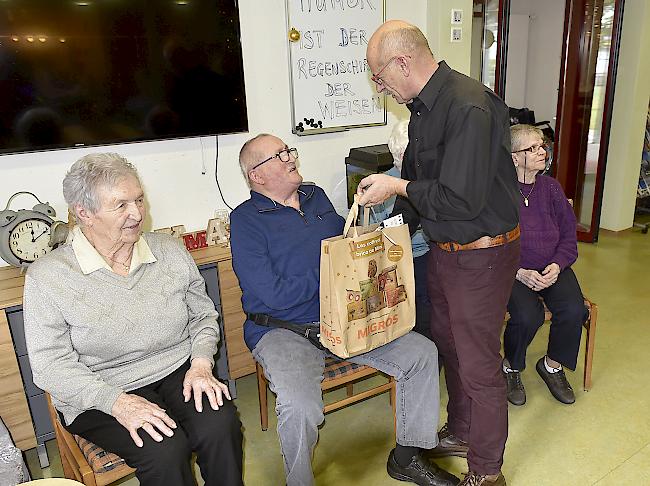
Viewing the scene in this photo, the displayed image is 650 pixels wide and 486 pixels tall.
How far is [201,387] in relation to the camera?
5.54 feet

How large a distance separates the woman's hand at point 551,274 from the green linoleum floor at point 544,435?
52cm

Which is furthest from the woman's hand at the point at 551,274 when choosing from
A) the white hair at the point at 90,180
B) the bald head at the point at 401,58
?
the white hair at the point at 90,180

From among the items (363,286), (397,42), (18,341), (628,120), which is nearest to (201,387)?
(363,286)

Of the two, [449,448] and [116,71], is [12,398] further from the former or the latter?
[449,448]

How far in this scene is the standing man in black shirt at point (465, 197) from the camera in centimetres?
162

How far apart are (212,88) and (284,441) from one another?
1605mm

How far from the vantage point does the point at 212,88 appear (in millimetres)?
2596

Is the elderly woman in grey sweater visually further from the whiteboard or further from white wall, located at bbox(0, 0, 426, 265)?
the whiteboard

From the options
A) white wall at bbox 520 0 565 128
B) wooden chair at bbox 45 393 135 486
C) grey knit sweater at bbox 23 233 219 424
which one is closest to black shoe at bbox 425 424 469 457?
grey knit sweater at bbox 23 233 219 424

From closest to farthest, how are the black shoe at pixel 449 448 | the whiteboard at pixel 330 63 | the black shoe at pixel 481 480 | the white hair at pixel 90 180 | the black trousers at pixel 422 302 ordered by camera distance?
the white hair at pixel 90 180 < the black shoe at pixel 481 480 < the black shoe at pixel 449 448 < the black trousers at pixel 422 302 < the whiteboard at pixel 330 63

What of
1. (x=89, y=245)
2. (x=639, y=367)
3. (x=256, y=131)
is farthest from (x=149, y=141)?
(x=639, y=367)

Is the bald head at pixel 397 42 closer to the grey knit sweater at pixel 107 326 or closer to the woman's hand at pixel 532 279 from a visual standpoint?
the grey knit sweater at pixel 107 326

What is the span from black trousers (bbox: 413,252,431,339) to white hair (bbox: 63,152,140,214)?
124 cm

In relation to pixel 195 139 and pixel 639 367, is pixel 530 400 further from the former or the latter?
pixel 195 139
